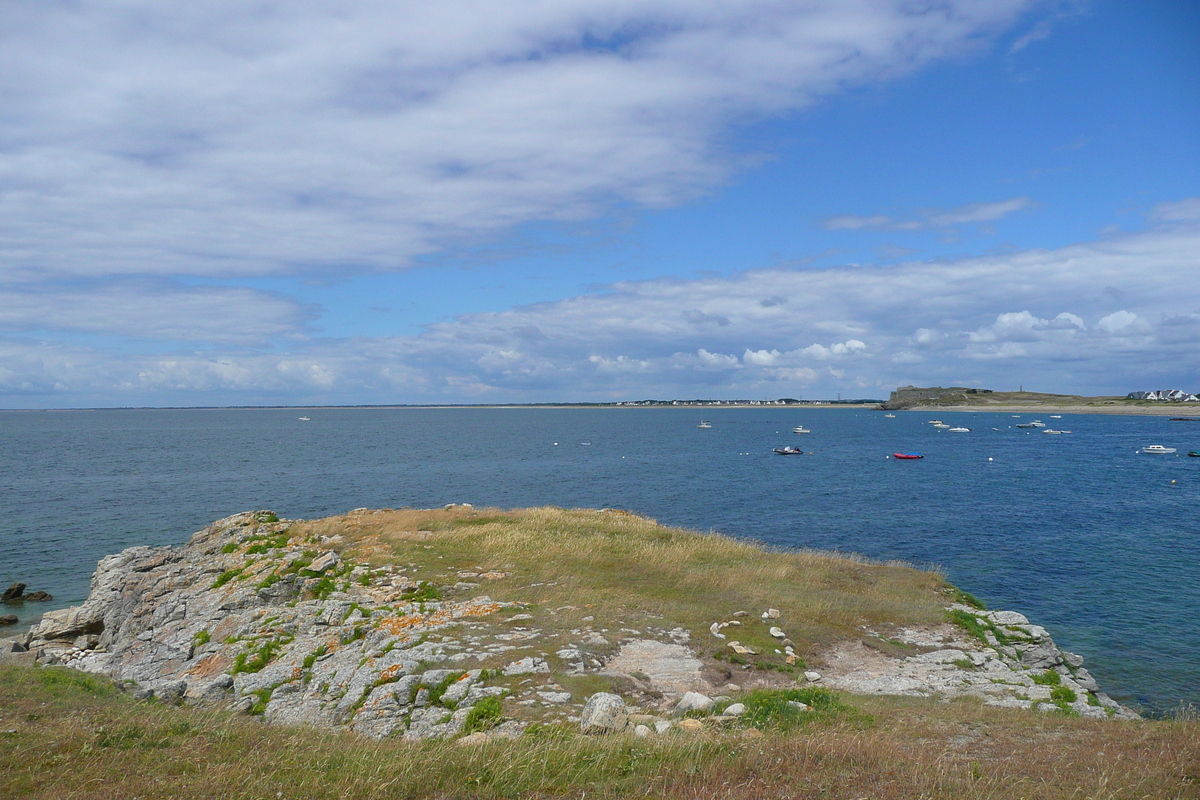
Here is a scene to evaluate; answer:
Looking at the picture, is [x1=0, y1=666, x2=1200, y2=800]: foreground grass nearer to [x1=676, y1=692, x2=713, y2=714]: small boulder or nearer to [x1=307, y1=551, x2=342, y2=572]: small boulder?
[x1=676, y1=692, x2=713, y2=714]: small boulder

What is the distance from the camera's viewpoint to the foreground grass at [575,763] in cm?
928

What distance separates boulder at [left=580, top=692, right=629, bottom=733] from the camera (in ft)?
43.9

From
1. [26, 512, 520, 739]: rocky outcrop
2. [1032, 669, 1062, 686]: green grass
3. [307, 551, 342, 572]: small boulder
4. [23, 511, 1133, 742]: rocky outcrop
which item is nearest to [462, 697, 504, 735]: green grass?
[23, 511, 1133, 742]: rocky outcrop

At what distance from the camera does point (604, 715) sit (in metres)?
13.8

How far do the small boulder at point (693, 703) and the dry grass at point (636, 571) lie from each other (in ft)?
19.2

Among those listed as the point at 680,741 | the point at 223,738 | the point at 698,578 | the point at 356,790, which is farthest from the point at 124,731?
the point at 698,578

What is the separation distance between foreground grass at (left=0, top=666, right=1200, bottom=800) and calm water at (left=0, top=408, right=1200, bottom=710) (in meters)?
16.0

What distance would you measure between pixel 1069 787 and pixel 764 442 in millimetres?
145799

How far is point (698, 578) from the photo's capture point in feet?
90.9

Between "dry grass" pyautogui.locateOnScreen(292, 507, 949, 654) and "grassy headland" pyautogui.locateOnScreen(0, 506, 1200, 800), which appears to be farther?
"dry grass" pyautogui.locateOnScreen(292, 507, 949, 654)

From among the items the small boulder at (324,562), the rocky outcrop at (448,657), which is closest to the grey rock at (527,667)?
the rocky outcrop at (448,657)

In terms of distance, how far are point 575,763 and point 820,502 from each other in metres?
60.5

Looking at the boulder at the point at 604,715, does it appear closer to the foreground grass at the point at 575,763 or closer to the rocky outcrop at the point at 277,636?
the foreground grass at the point at 575,763

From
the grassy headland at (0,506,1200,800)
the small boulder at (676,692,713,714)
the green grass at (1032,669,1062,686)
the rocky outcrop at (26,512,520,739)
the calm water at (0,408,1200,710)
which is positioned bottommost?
the calm water at (0,408,1200,710)
